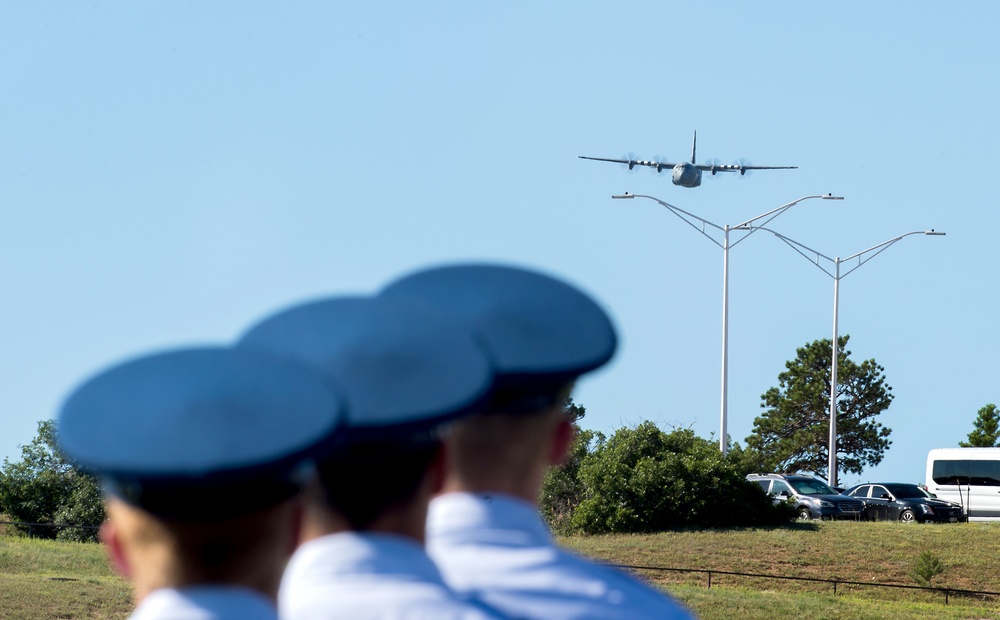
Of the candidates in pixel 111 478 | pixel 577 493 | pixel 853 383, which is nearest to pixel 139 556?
pixel 111 478

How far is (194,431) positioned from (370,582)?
550 mm

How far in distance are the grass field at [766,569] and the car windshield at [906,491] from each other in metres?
7.04

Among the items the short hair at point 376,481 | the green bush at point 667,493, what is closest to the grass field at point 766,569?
the green bush at point 667,493

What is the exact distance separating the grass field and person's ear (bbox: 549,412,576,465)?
14.9 m

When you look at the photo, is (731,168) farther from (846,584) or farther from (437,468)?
(437,468)

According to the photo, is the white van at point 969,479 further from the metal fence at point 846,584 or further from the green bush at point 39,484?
the green bush at point 39,484

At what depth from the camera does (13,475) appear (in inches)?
1554

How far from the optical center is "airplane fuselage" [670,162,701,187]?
6088 centimetres

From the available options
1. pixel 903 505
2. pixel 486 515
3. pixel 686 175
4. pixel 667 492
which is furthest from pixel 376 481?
pixel 686 175

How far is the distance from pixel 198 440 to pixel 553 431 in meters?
0.96

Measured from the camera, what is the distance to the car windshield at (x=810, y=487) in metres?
37.5

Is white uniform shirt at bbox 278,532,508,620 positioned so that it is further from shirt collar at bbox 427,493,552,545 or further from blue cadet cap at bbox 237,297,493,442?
shirt collar at bbox 427,493,552,545

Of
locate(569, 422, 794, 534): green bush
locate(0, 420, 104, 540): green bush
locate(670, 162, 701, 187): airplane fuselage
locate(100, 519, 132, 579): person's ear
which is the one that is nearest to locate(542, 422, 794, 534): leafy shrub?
locate(569, 422, 794, 534): green bush

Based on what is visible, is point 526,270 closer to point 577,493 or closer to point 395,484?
point 395,484
